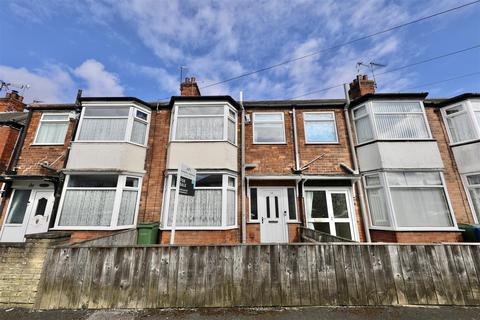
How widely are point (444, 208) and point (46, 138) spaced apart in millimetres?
16115

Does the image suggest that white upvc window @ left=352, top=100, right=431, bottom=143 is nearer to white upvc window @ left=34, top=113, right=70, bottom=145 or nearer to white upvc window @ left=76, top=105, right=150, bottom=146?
white upvc window @ left=76, top=105, right=150, bottom=146

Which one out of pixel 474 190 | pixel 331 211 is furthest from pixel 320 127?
pixel 474 190

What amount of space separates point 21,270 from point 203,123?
659 cm

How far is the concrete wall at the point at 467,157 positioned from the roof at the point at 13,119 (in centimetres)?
1829

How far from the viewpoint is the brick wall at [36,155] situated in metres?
8.51

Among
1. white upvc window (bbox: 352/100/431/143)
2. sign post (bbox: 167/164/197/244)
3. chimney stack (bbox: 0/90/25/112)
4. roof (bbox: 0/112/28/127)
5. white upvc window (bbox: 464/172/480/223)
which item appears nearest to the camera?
sign post (bbox: 167/164/197/244)

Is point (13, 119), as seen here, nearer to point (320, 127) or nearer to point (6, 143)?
point (6, 143)

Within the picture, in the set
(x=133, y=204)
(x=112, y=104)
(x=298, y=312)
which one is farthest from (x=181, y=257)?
(x=112, y=104)

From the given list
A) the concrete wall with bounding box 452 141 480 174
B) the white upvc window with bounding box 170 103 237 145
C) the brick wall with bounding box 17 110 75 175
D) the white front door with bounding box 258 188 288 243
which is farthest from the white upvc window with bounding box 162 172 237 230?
the concrete wall with bounding box 452 141 480 174

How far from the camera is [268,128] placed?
9555mm

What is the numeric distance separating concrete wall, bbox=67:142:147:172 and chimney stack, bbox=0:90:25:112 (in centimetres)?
809

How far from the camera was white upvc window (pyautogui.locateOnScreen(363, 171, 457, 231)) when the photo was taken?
7375 millimetres

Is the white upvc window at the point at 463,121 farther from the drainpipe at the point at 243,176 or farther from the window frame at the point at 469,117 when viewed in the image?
the drainpipe at the point at 243,176

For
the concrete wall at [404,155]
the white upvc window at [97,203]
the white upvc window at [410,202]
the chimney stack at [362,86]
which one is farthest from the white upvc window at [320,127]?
the white upvc window at [97,203]
